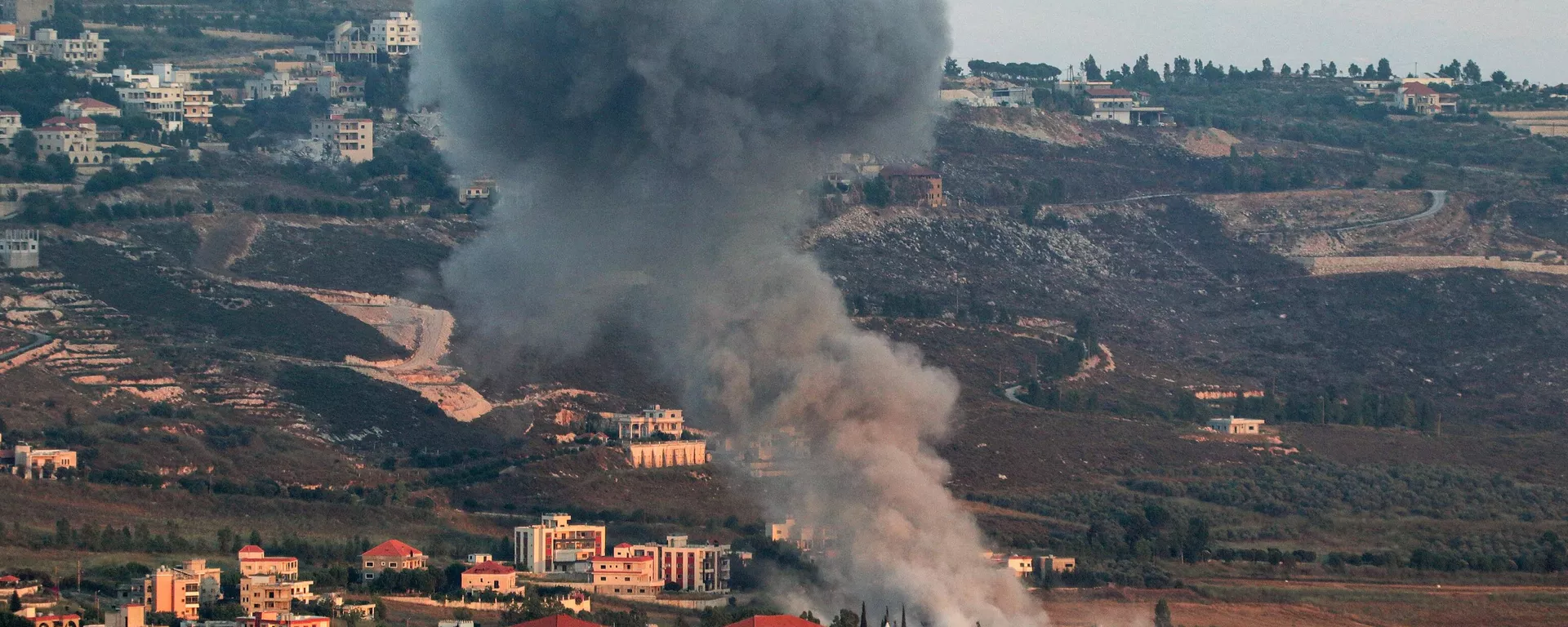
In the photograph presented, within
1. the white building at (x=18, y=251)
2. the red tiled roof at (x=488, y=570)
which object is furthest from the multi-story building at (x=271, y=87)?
the red tiled roof at (x=488, y=570)

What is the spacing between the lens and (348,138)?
132 m

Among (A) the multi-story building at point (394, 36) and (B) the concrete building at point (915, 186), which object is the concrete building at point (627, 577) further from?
(A) the multi-story building at point (394, 36)

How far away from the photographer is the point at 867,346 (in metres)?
79.4

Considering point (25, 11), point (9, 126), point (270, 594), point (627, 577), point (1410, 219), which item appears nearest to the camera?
point (270, 594)

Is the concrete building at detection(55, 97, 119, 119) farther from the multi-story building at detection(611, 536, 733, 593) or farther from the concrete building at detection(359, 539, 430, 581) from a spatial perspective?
the multi-story building at detection(611, 536, 733, 593)

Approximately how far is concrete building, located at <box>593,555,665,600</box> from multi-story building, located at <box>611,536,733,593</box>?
0.46 ft

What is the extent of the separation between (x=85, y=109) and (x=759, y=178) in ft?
183

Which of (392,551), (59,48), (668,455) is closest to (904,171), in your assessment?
(59,48)

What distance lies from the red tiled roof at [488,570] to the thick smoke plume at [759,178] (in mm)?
6118

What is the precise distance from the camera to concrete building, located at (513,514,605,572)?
8206 cm

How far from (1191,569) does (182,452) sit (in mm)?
24142

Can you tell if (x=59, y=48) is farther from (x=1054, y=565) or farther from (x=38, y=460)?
(x=1054, y=565)

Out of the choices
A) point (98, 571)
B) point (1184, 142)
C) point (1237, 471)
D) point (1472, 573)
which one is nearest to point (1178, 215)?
point (1184, 142)

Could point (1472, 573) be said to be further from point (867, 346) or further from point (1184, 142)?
point (1184, 142)
